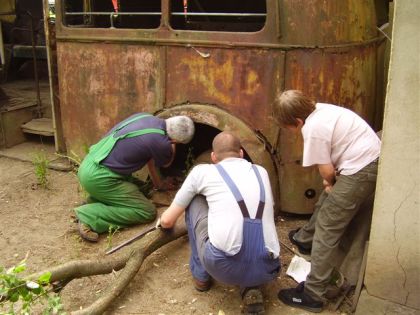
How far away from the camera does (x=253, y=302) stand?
10.5 feet

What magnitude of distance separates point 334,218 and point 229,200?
75cm

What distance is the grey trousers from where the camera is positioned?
3.19m

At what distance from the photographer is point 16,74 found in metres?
8.99

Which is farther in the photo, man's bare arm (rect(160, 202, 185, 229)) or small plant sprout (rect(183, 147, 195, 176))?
small plant sprout (rect(183, 147, 195, 176))

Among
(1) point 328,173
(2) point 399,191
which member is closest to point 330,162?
(1) point 328,173

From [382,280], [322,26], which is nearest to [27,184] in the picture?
[322,26]

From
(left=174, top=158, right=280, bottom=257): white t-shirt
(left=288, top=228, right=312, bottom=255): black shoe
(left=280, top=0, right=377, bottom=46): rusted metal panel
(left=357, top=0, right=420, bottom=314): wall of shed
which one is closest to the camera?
(left=357, top=0, right=420, bottom=314): wall of shed

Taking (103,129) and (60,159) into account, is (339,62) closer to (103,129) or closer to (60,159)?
(103,129)

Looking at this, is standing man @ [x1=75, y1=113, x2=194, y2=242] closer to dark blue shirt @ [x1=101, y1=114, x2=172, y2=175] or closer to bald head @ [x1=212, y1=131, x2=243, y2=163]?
dark blue shirt @ [x1=101, y1=114, x2=172, y2=175]

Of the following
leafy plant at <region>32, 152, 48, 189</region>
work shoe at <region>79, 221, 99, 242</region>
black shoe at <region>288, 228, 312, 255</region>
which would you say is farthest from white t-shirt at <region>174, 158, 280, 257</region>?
leafy plant at <region>32, 152, 48, 189</region>

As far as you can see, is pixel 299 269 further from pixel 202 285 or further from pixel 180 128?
pixel 180 128

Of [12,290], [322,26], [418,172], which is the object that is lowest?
[12,290]

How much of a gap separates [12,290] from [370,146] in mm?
2320

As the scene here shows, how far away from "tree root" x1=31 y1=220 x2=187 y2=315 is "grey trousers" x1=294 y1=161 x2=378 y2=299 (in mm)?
1147
